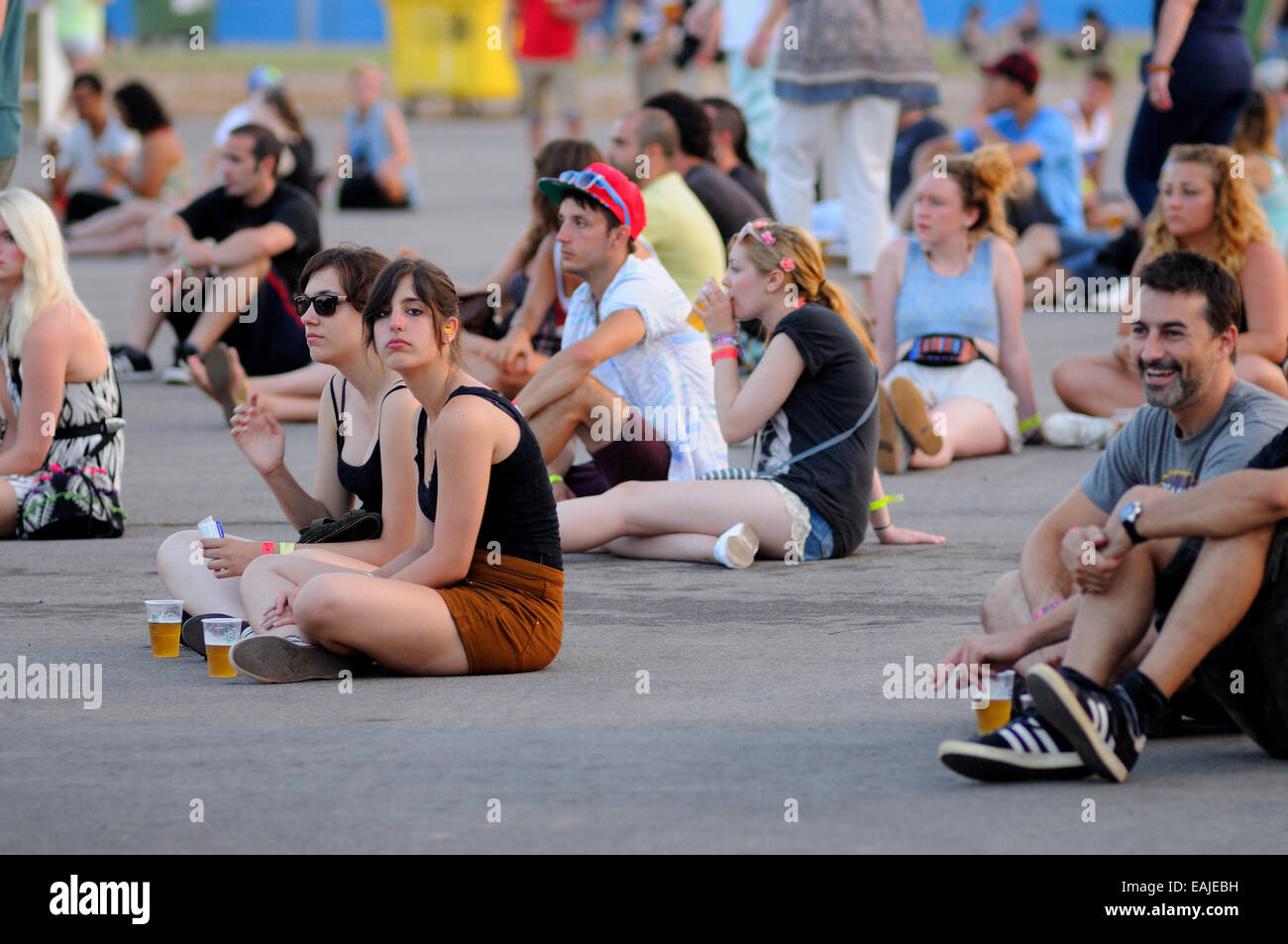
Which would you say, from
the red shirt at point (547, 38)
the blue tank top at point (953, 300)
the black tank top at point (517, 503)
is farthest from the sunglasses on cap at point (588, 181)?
the red shirt at point (547, 38)

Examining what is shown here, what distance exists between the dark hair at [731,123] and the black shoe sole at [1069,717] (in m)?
7.53

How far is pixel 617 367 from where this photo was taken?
7.69 meters

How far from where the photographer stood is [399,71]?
31031 millimetres

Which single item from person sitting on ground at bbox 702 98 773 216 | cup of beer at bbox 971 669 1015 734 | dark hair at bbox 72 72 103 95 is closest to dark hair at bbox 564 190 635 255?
cup of beer at bbox 971 669 1015 734

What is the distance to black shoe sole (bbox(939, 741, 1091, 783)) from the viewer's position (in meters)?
4.21

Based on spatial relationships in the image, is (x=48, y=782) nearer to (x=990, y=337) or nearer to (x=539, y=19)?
(x=990, y=337)

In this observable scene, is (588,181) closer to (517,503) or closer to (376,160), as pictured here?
(517,503)

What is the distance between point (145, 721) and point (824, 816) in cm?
185

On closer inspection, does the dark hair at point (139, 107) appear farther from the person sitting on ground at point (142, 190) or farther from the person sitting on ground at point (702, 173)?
the person sitting on ground at point (702, 173)

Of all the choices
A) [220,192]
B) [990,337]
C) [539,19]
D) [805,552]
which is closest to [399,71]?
[539,19]

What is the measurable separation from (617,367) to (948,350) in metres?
2.13

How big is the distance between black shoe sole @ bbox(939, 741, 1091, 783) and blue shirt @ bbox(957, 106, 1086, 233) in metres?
10.1

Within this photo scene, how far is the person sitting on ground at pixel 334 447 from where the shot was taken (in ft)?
18.3

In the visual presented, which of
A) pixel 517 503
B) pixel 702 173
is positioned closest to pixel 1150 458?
pixel 517 503
